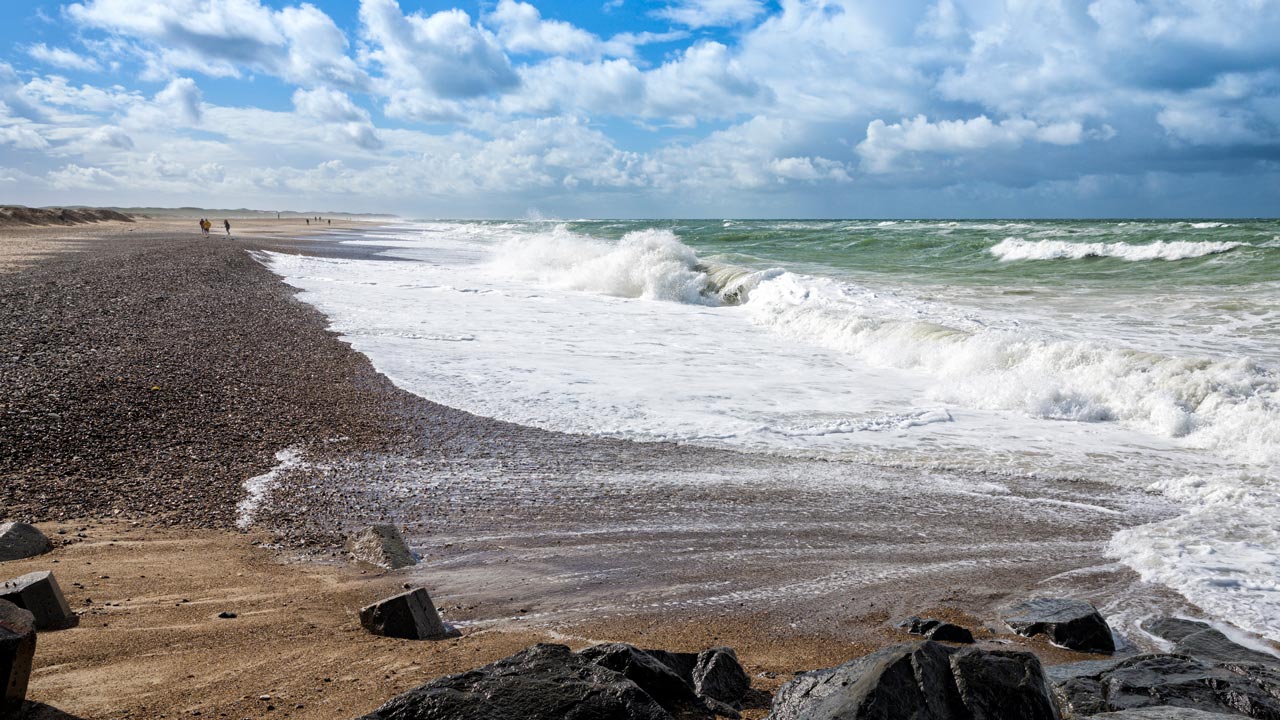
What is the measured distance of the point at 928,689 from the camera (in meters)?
2.48

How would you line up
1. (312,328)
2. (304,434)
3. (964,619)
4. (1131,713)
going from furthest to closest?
1. (312,328)
2. (304,434)
3. (964,619)
4. (1131,713)

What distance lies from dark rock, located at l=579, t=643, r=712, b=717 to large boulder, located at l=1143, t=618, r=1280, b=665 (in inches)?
91.6

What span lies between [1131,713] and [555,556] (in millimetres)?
2966

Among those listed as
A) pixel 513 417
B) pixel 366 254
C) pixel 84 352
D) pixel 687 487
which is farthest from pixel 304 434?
pixel 366 254

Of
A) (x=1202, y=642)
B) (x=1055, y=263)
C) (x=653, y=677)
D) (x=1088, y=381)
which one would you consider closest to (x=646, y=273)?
(x=1088, y=381)

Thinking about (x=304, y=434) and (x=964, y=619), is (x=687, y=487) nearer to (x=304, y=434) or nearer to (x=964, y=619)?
(x=964, y=619)

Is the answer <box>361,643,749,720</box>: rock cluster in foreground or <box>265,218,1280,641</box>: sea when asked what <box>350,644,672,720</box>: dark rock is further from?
<box>265,218,1280,641</box>: sea

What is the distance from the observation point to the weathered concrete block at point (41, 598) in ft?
10.9

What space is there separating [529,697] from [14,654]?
1.60 m

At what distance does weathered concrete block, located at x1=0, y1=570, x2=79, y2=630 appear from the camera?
3.32 metres

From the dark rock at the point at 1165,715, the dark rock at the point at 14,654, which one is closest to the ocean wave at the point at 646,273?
the dark rock at the point at 1165,715

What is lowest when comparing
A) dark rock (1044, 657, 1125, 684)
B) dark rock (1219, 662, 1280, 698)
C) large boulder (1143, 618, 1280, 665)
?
large boulder (1143, 618, 1280, 665)

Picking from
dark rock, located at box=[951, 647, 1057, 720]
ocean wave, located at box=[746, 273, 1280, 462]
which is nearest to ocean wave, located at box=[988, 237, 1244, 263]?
ocean wave, located at box=[746, 273, 1280, 462]

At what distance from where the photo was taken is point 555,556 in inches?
191
